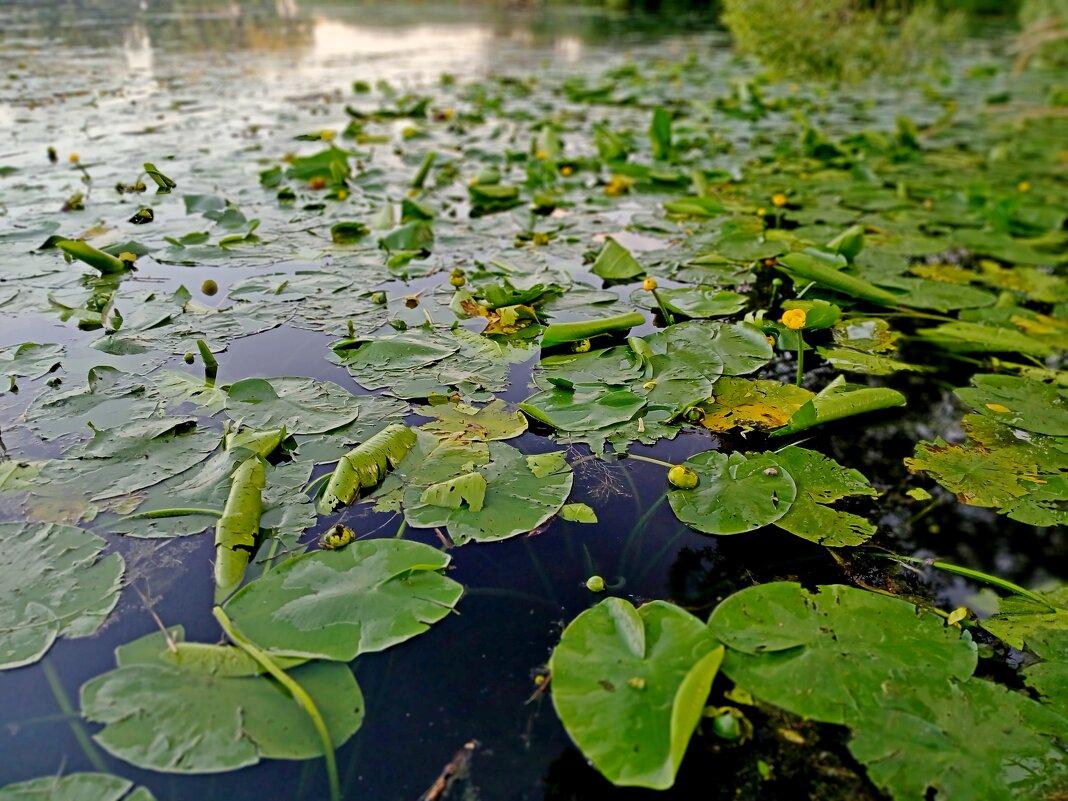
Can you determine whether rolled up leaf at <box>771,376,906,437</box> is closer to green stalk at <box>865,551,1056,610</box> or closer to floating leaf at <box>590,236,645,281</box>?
green stalk at <box>865,551,1056,610</box>

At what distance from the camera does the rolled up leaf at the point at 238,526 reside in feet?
4.73

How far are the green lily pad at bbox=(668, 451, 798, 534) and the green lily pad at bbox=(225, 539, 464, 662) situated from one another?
65cm

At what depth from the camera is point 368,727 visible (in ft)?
3.99

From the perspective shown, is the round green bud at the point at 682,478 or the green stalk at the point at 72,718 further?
the round green bud at the point at 682,478

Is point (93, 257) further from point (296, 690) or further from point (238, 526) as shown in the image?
point (296, 690)

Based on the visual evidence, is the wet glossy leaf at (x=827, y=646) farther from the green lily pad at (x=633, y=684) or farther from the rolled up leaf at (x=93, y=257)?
the rolled up leaf at (x=93, y=257)

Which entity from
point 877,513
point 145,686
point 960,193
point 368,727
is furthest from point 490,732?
point 960,193

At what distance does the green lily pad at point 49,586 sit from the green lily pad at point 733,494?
1.33 m

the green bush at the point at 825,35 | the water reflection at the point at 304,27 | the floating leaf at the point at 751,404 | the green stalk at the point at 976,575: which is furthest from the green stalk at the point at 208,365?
the water reflection at the point at 304,27

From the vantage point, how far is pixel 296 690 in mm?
1174

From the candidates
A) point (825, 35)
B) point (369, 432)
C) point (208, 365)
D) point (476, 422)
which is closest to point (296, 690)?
point (369, 432)

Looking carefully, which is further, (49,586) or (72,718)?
(49,586)

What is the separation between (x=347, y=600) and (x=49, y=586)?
0.62 meters

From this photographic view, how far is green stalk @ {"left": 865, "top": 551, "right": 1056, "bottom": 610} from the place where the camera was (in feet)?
5.15
